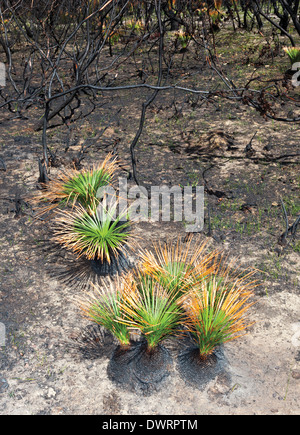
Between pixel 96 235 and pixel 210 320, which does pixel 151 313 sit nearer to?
pixel 210 320

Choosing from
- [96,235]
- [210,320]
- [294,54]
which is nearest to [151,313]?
[210,320]

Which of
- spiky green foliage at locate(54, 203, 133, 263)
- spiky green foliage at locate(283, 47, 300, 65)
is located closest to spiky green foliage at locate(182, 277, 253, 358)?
spiky green foliage at locate(54, 203, 133, 263)

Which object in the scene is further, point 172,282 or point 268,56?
point 268,56

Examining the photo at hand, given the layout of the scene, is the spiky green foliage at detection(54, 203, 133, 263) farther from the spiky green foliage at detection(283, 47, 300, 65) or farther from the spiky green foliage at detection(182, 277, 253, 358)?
the spiky green foliage at detection(283, 47, 300, 65)

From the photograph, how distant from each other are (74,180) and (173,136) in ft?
7.47

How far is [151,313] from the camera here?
2.71 m

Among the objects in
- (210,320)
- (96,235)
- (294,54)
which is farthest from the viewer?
(294,54)

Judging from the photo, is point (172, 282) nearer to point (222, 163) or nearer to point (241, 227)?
point (241, 227)

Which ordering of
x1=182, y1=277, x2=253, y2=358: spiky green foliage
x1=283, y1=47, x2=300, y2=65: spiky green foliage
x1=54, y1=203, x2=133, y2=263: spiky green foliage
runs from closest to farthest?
x1=182, y1=277, x2=253, y2=358: spiky green foliage < x1=54, y1=203, x2=133, y2=263: spiky green foliage < x1=283, y1=47, x2=300, y2=65: spiky green foliage

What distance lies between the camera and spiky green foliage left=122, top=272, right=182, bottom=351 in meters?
2.68

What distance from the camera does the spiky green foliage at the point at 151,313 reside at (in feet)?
8.80

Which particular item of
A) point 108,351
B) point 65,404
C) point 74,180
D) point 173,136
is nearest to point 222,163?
point 173,136
